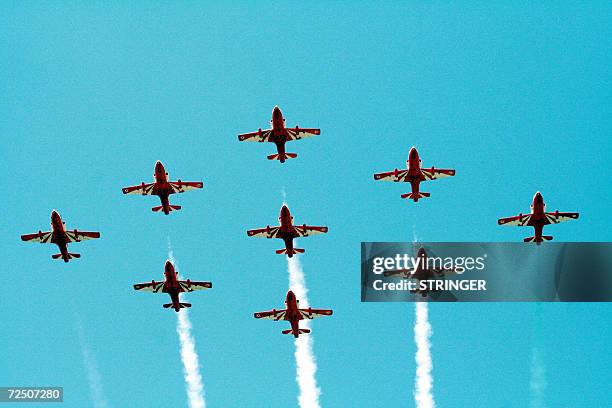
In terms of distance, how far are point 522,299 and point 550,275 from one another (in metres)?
3.87

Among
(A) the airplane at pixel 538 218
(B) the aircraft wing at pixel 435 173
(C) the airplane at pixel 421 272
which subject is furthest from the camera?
(B) the aircraft wing at pixel 435 173

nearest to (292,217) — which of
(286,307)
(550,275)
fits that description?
(286,307)

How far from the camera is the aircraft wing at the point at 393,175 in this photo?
132 meters

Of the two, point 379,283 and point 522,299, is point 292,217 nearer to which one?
point 379,283

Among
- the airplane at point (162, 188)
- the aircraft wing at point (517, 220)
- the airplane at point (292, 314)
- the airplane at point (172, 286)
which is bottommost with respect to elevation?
the airplane at point (292, 314)

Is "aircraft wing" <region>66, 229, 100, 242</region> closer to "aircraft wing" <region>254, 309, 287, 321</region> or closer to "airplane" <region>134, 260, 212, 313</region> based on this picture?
"airplane" <region>134, 260, 212, 313</region>

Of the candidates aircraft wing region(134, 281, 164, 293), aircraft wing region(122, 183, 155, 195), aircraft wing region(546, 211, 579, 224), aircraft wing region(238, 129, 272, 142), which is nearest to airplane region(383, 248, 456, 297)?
aircraft wing region(546, 211, 579, 224)

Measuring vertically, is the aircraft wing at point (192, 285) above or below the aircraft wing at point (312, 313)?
above

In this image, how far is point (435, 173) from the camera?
5300 inches

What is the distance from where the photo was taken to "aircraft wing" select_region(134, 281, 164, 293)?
431 ft

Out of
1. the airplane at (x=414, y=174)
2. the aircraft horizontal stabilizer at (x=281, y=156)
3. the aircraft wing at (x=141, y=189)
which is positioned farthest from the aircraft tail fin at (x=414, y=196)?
the aircraft wing at (x=141, y=189)

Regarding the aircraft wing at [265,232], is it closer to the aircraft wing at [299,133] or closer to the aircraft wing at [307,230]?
the aircraft wing at [307,230]

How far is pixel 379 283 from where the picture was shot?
409 feet

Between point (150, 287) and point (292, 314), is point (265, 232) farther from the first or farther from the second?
point (150, 287)
